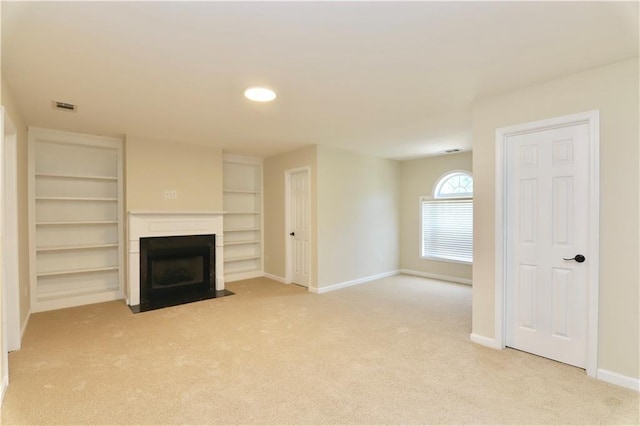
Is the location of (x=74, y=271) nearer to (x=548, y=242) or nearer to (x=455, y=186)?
(x=548, y=242)

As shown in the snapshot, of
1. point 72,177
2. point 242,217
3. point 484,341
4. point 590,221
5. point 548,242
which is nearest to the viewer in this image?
point 590,221

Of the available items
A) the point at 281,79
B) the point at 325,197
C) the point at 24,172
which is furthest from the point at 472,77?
the point at 24,172

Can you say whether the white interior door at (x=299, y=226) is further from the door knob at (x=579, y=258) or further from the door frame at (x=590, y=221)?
the door knob at (x=579, y=258)

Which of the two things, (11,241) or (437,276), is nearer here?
(11,241)

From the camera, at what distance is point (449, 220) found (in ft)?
19.5

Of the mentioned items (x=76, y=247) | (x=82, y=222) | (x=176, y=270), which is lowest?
(x=176, y=270)

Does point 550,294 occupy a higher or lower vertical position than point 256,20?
lower

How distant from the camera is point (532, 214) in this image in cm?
278

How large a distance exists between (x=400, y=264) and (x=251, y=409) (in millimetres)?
5132

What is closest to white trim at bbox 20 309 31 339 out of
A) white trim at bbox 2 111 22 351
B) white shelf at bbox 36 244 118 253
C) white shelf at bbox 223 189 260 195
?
white trim at bbox 2 111 22 351

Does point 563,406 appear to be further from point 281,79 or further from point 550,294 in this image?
point 281,79

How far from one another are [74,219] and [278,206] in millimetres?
3071

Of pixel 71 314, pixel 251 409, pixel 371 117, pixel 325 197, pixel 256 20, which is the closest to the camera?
pixel 256 20

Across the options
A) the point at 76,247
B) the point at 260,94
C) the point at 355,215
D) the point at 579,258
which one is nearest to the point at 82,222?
the point at 76,247
